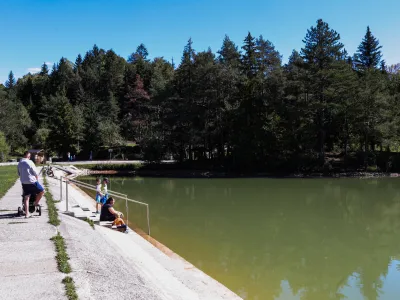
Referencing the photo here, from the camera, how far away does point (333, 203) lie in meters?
22.9

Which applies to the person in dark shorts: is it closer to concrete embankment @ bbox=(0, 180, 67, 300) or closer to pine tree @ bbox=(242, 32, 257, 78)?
→ concrete embankment @ bbox=(0, 180, 67, 300)

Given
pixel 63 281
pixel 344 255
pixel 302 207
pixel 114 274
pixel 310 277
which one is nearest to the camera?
pixel 63 281

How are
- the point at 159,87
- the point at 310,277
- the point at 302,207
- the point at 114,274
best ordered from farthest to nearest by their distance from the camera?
the point at 159,87, the point at 302,207, the point at 310,277, the point at 114,274

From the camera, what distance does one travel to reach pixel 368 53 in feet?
185

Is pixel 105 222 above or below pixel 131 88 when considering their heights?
below

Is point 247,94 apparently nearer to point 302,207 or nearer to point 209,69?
point 209,69

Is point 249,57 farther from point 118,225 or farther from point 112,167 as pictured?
point 118,225

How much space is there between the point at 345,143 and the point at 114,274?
41.7m

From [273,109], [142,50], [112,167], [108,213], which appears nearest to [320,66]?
[273,109]

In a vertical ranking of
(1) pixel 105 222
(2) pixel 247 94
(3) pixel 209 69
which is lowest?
(1) pixel 105 222

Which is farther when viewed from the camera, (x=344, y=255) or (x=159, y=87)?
(x=159, y=87)

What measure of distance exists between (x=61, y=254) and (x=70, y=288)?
6.01 ft

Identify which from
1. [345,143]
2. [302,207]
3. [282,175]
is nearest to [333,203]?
[302,207]

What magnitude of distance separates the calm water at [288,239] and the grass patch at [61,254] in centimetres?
428
